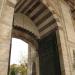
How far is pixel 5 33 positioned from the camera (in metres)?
2.42

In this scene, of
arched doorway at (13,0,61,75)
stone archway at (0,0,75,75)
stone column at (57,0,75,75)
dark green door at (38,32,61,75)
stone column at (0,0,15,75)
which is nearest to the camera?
stone column at (0,0,15,75)

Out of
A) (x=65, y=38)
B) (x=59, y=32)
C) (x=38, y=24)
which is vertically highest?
(x=38, y=24)

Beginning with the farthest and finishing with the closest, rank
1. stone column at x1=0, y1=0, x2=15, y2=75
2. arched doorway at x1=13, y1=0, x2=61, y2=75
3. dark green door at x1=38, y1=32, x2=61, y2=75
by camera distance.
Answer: arched doorway at x1=13, y1=0, x2=61, y2=75, dark green door at x1=38, y1=32, x2=61, y2=75, stone column at x1=0, y1=0, x2=15, y2=75

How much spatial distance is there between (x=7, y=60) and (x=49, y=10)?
2.50 metres

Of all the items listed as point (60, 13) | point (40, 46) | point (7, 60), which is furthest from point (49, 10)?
point (7, 60)

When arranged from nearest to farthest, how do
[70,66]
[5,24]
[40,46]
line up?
1. [5,24]
2. [70,66]
3. [40,46]

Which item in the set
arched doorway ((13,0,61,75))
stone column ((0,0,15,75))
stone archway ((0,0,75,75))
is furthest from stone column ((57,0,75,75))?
stone column ((0,0,15,75))

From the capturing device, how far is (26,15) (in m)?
4.89

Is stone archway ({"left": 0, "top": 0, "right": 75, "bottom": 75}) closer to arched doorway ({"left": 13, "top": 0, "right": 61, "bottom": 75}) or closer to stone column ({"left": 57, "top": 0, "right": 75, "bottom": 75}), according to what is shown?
stone column ({"left": 57, "top": 0, "right": 75, "bottom": 75})

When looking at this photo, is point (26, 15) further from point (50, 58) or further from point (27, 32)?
point (50, 58)

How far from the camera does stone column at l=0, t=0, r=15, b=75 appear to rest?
2.19 metres

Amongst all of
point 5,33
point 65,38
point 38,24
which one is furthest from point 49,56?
point 5,33

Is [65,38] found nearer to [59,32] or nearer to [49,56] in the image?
[59,32]

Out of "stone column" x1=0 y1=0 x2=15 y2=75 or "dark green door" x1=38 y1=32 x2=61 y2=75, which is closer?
"stone column" x1=0 y1=0 x2=15 y2=75
